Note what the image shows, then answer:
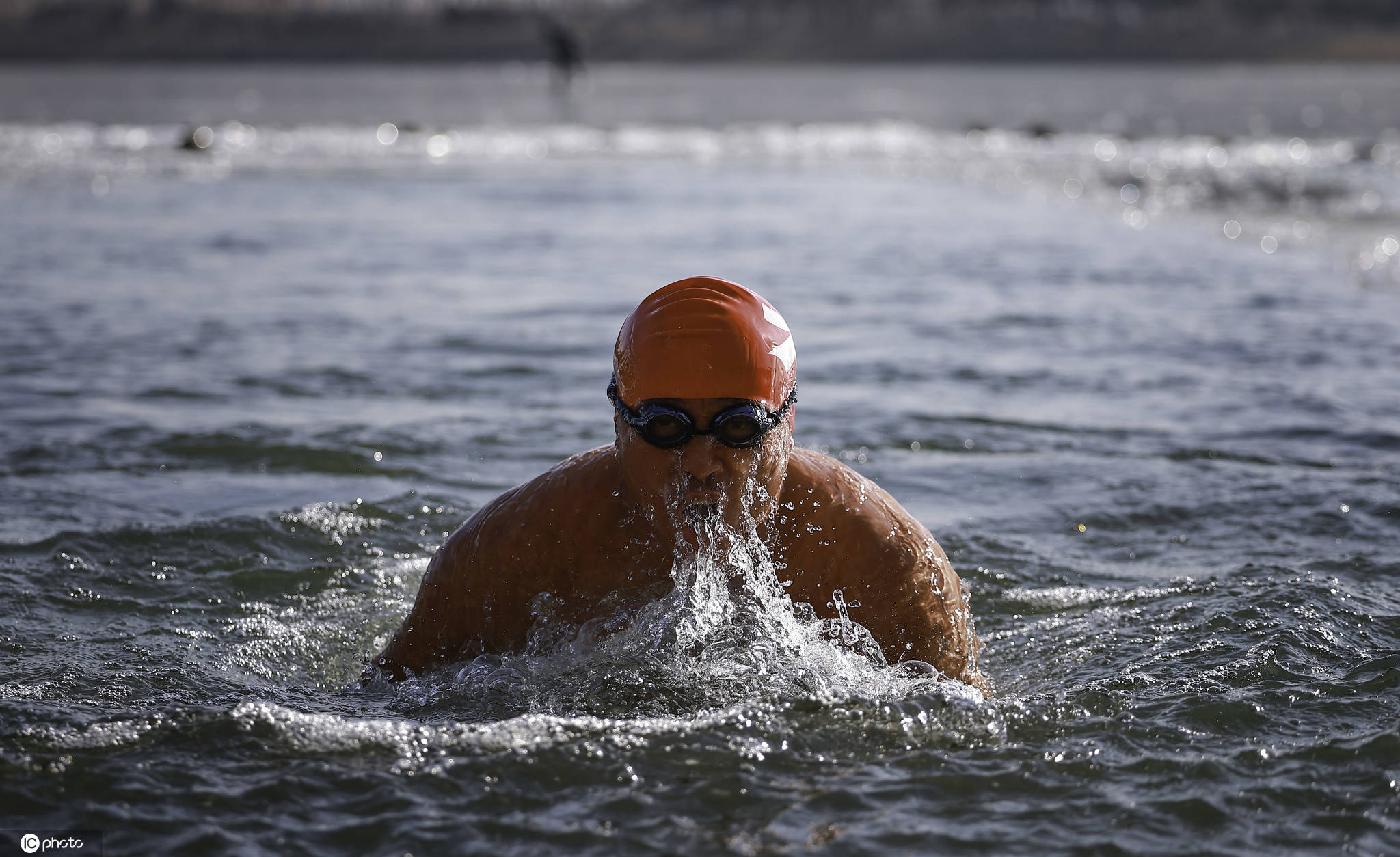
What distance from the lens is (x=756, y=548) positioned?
389 cm

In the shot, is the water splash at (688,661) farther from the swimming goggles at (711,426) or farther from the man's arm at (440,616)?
the swimming goggles at (711,426)

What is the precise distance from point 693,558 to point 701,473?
0.37 metres

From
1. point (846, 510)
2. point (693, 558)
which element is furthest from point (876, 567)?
point (693, 558)

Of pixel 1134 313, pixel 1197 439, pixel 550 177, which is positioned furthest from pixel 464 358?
pixel 550 177

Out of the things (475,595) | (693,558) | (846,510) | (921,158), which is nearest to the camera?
(693,558)

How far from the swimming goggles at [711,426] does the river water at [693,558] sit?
522mm

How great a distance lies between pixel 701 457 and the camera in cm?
362

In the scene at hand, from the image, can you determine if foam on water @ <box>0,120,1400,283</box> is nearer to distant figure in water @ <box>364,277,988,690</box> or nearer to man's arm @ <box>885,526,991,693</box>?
man's arm @ <box>885,526,991,693</box>

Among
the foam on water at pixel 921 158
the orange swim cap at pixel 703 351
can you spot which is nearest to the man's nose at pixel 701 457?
the orange swim cap at pixel 703 351

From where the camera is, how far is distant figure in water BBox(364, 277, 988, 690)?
3619 mm

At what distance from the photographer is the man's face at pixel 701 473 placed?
362 centimetres

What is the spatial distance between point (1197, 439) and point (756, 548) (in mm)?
4922

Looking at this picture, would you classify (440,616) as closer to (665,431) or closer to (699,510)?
(699,510)

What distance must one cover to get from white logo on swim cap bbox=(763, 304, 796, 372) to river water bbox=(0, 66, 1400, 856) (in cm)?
66
